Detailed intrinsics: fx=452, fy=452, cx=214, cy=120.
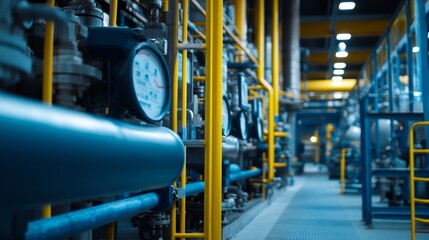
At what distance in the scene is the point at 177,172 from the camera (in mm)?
1799

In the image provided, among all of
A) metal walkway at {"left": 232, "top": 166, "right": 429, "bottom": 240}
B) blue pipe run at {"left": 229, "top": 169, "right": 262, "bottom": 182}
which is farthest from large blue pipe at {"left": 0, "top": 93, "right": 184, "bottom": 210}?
blue pipe run at {"left": 229, "top": 169, "right": 262, "bottom": 182}

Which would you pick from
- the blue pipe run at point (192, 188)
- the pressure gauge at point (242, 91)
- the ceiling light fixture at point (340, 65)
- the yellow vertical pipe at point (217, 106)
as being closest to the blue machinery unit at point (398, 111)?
the pressure gauge at point (242, 91)

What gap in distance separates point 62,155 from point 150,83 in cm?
90

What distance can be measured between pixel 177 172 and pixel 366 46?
43.7 feet

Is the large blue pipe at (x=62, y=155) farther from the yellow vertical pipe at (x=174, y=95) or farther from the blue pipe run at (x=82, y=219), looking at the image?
the yellow vertical pipe at (x=174, y=95)

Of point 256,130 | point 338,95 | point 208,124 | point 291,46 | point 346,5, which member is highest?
point 291,46

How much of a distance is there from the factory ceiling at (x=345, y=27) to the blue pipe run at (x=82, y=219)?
6.06 metres

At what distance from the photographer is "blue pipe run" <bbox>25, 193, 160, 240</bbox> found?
1328mm

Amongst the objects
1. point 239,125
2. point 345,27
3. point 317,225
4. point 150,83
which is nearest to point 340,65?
point 345,27

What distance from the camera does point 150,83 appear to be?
1.90 metres

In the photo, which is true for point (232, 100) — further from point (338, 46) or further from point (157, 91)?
point (338, 46)

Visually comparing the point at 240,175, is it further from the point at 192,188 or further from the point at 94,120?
the point at 94,120

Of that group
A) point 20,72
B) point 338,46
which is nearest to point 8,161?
point 20,72

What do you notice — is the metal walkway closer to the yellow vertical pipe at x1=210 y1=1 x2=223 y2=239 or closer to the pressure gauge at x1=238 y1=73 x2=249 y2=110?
the pressure gauge at x1=238 y1=73 x2=249 y2=110
